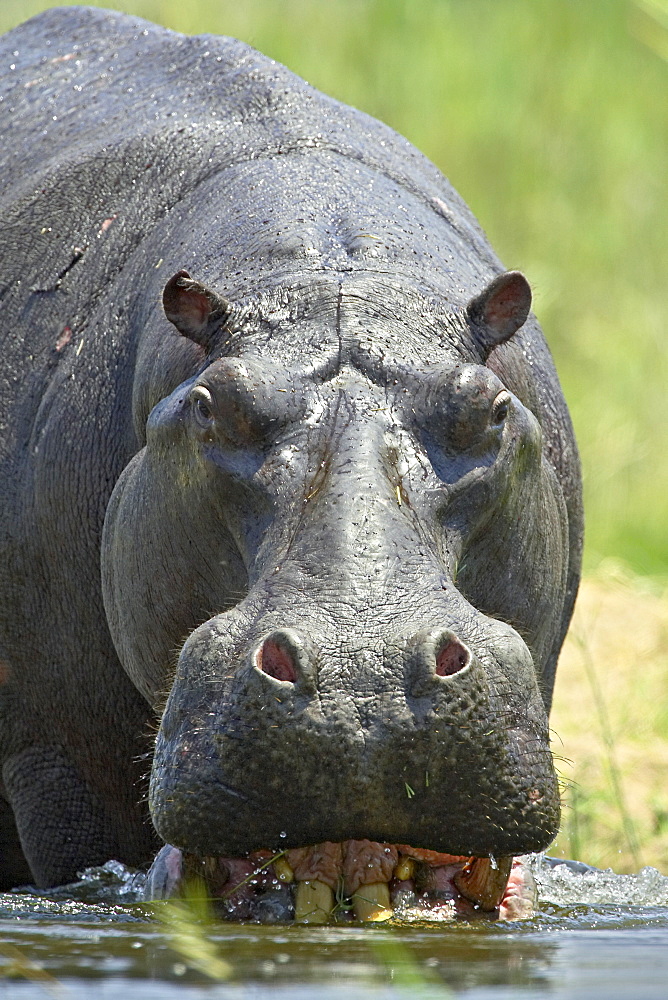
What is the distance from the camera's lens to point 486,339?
4418 millimetres

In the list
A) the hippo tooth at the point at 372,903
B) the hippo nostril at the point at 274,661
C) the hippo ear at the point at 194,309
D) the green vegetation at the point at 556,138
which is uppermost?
the green vegetation at the point at 556,138

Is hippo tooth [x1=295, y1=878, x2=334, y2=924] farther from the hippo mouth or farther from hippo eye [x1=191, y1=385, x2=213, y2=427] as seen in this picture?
hippo eye [x1=191, y1=385, x2=213, y2=427]

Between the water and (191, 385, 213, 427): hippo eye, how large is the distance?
3.47 ft

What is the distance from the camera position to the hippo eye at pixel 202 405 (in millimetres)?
4062

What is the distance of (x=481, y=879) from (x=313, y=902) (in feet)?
1.31

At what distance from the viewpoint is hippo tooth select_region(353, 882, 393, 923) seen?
3508 mm

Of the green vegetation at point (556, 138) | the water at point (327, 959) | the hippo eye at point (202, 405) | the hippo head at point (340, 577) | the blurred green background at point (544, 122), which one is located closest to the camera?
the water at point (327, 959)

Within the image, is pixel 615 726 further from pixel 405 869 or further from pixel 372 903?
pixel 372 903

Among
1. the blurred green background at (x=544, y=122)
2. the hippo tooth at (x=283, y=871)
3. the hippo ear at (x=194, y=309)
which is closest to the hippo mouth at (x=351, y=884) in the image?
the hippo tooth at (x=283, y=871)

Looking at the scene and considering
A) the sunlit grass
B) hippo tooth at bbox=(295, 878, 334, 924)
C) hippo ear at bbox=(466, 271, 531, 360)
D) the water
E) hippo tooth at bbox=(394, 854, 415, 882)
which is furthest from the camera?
the sunlit grass

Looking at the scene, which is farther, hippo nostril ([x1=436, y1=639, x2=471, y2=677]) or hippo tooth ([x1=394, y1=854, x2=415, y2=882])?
hippo tooth ([x1=394, y1=854, x2=415, y2=882])

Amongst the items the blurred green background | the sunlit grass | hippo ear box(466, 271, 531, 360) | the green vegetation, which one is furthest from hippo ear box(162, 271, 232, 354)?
the blurred green background

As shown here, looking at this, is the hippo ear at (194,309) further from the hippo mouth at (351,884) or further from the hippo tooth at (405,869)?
the hippo tooth at (405,869)

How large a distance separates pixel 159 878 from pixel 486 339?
1484 millimetres
